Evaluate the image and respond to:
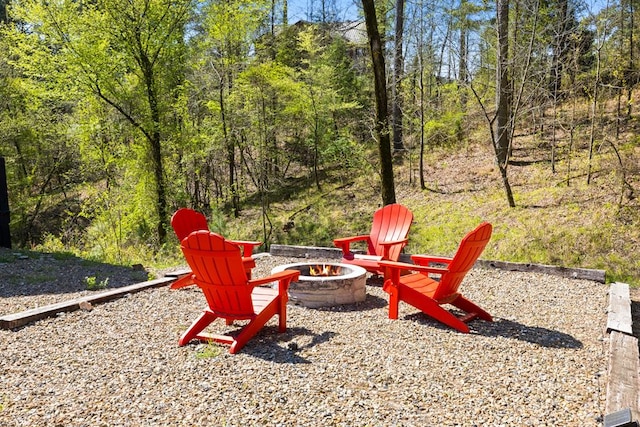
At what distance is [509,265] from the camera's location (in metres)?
6.17

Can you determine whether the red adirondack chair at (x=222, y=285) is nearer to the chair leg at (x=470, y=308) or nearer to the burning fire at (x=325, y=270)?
the burning fire at (x=325, y=270)

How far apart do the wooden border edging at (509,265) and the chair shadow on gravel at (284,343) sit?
2.92 meters

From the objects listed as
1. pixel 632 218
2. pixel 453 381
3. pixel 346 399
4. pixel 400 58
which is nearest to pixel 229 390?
pixel 346 399

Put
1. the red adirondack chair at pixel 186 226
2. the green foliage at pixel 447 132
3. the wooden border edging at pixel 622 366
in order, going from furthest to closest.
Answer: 1. the green foliage at pixel 447 132
2. the red adirondack chair at pixel 186 226
3. the wooden border edging at pixel 622 366

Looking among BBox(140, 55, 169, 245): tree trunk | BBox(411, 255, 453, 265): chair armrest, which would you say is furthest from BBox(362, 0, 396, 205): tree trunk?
BBox(140, 55, 169, 245): tree trunk

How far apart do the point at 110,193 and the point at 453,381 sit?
9.28 meters

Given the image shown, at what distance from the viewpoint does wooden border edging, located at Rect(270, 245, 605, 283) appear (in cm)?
567

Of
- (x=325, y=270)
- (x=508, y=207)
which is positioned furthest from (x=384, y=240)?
(x=508, y=207)

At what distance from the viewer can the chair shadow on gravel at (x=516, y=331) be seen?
11.4 feet

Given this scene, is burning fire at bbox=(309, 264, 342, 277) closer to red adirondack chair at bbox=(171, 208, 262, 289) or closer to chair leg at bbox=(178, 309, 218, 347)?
red adirondack chair at bbox=(171, 208, 262, 289)

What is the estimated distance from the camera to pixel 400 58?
13.1 m

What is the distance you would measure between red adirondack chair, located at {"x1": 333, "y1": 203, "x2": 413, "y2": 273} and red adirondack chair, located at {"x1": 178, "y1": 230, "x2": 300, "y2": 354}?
2.01 metres

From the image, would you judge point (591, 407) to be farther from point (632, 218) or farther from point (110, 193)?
point (110, 193)

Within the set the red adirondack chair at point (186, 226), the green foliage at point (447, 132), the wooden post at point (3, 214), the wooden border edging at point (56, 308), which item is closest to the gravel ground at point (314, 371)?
the wooden border edging at point (56, 308)
